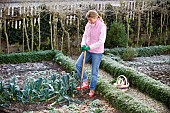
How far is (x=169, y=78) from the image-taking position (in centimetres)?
930

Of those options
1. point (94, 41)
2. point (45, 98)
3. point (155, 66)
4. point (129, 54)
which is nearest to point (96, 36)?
point (94, 41)

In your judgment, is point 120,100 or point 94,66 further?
point 94,66

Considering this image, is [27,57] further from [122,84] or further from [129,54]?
[122,84]

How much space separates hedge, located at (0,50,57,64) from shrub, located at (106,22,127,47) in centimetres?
189

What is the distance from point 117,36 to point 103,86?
14.0ft

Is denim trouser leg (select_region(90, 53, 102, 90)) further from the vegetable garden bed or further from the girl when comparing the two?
the vegetable garden bed

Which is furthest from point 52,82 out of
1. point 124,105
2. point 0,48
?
point 0,48

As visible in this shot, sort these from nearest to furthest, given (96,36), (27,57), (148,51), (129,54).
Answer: (96,36) < (27,57) < (129,54) < (148,51)

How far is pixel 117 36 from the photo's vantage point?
12.0 meters

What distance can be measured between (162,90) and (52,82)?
Answer: 217 centimetres

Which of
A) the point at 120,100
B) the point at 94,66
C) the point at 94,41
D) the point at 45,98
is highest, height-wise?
the point at 94,41

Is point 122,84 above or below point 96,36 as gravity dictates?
below

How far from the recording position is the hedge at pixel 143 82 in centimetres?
759

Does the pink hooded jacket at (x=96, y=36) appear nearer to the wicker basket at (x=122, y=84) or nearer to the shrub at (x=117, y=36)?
the wicker basket at (x=122, y=84)
